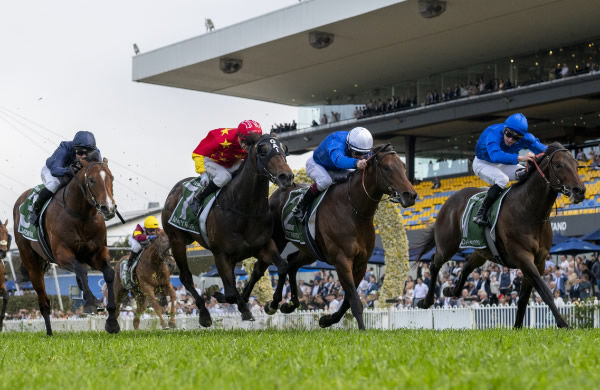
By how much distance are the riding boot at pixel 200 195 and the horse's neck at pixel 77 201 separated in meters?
1.18

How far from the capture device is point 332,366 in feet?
15.6

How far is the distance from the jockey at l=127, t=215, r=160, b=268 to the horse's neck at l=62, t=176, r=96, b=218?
6844 millimetres

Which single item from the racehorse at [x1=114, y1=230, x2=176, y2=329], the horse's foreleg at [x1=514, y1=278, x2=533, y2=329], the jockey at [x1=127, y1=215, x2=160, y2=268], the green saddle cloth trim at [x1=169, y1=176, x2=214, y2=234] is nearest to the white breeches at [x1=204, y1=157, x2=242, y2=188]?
the green saddle cloth trim at [x1=169, y1=176, x2=214, y2=234]

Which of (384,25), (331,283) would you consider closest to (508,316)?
(331,283)

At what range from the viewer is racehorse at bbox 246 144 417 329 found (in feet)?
30.2

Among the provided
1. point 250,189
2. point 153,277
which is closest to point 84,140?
point 250,189

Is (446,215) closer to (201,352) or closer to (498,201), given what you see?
(498,201)

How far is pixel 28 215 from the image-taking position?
11117 millimetres

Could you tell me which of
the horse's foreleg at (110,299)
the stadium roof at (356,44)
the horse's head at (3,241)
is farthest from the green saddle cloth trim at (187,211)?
the stadium roof at (356,44)

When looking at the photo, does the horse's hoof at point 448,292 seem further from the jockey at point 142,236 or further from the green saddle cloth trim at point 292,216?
the jockey at point 142,236

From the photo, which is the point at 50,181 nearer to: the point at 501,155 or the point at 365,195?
the point at 365,195

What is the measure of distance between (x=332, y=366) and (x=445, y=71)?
112 feet

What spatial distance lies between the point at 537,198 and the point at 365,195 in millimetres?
1891

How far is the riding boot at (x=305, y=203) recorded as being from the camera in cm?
1018
